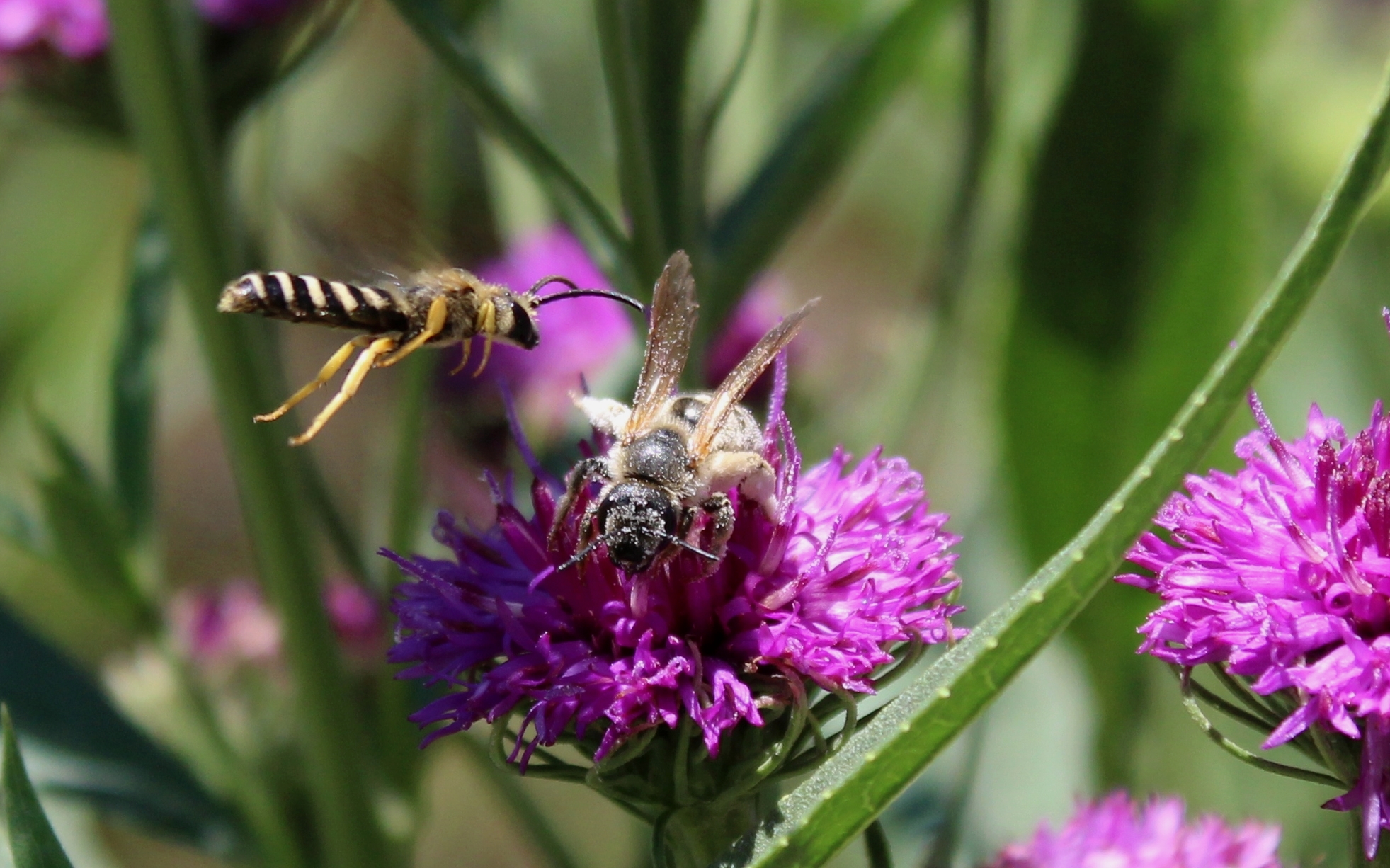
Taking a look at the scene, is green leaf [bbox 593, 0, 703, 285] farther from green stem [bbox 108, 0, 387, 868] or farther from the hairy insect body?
green stem [bbox 108, 0, 387, 868]

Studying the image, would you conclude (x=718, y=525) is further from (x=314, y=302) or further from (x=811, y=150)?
(x=811, y=150)

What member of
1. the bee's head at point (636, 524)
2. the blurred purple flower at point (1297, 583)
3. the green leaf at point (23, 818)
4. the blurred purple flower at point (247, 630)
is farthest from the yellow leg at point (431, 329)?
the blurred purple flower at point (247, 630)

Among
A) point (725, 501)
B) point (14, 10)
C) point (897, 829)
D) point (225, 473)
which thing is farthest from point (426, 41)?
point (225, 473)

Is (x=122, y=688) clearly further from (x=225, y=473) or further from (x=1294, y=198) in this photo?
(x=225, y=473)

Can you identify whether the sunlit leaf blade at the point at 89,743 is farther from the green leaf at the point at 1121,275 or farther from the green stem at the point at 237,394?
the green leaf at the point at 1121,275

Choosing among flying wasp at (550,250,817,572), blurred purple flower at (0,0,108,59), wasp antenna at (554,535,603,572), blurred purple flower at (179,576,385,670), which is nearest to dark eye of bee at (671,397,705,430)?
flying wasp at (550,250,817,572)
